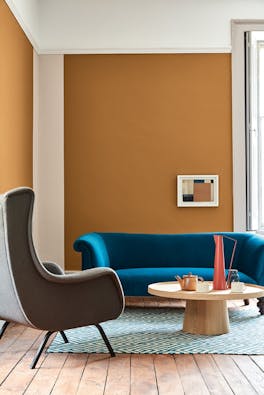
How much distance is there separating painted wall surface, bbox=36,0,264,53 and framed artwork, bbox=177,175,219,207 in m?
1.46

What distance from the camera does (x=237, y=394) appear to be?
3.18m

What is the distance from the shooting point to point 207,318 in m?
4.70

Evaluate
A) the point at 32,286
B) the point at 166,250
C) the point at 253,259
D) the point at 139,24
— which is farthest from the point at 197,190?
the point at 32,286

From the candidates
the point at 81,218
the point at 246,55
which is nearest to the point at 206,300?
the point at 81,218

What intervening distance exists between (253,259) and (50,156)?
263cm

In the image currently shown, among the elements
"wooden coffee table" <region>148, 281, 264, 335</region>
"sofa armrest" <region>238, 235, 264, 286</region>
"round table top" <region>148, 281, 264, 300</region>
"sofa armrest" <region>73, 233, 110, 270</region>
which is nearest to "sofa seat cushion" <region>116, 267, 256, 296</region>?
"sofa armrest" <region>238, 235, 264, 286</region>

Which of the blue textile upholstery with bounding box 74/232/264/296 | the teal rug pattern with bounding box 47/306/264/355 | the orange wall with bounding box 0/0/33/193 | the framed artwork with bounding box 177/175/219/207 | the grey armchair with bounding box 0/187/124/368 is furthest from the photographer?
the framed artwork with bounding box 177/175/219/207

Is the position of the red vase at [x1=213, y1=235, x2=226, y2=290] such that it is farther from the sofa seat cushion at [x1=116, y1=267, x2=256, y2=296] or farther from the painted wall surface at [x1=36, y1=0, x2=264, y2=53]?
the painted wall surface at [x1=36, y1=0, x2=264, y2=53]

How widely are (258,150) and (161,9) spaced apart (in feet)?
6.42

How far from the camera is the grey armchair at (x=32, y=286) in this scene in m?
3.60

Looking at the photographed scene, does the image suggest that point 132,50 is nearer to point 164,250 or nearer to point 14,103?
point 14,103

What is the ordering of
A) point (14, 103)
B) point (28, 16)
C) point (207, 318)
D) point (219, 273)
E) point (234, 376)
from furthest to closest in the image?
point (28, 16) → point (14, 103) → point (219, 273) → point (207, 318) → point (234, 376)

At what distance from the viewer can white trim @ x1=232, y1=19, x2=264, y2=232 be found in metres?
7.16

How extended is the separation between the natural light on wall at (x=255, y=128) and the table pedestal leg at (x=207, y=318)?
8.67ft
